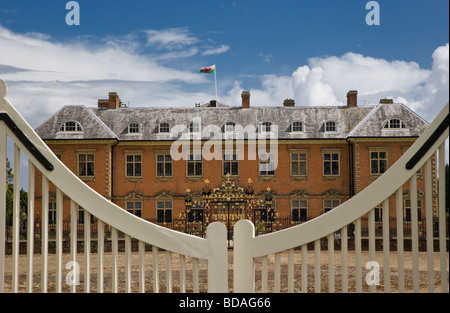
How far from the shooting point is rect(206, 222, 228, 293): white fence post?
96.7 inches

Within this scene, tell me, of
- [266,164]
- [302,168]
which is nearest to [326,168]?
[302,168]

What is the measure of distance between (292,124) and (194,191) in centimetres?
684

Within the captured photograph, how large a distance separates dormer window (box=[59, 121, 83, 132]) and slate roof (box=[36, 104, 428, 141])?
235 millimetres

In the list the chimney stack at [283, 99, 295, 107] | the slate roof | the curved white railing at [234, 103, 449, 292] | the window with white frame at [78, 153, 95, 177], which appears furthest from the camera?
the chimney stack at [283, 99, 295, 107]

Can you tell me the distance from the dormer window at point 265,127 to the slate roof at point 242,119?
29cm

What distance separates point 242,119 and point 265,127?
4.89 feet

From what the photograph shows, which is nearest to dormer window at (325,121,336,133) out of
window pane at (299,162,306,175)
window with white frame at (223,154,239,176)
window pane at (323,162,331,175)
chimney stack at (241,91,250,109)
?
window pane at (323,162,331,175)

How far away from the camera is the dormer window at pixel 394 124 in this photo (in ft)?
78.3

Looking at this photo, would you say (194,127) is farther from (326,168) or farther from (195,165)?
(326,168)

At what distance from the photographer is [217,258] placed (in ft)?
8.16

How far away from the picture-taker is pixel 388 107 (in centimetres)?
2498

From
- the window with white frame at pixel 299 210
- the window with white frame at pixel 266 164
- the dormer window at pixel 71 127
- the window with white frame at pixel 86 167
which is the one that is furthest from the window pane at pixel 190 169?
the dormer window at pixel 71 127

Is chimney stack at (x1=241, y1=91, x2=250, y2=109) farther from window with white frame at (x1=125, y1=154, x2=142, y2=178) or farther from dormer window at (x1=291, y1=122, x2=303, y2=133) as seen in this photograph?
window with white frame at (x1=125, y1=154, x2=142, y2=178)
